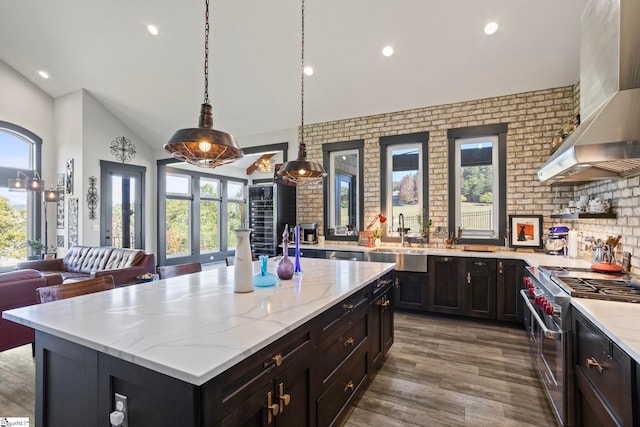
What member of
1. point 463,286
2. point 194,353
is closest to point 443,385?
point 463,286

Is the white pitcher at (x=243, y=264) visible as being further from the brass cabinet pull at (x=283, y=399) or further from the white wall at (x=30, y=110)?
the white wall at (x=30, y=110)

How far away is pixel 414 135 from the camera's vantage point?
189 inches

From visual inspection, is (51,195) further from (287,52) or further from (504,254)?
(504,254)

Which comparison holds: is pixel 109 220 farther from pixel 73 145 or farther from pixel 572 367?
pixel 572 367

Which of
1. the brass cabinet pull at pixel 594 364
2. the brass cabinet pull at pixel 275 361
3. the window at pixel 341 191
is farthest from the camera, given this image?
the window at pixel 341 191

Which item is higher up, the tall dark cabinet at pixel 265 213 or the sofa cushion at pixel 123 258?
the tall dark cabinet at pixel 265 213

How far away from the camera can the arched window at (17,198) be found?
18.8 ft

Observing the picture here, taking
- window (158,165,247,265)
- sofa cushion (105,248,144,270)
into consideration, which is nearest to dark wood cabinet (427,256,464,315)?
sofa cushion (105,248,144,270)

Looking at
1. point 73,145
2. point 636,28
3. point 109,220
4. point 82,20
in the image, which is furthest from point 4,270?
point 636,28

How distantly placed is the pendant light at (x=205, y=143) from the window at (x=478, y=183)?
3.67 metres

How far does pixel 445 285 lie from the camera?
4023mm

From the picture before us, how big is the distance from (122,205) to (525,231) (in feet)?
25.2

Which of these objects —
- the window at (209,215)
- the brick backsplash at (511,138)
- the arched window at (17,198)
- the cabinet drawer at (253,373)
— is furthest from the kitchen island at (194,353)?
the window at (209,215)

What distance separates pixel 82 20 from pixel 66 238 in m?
4.04
